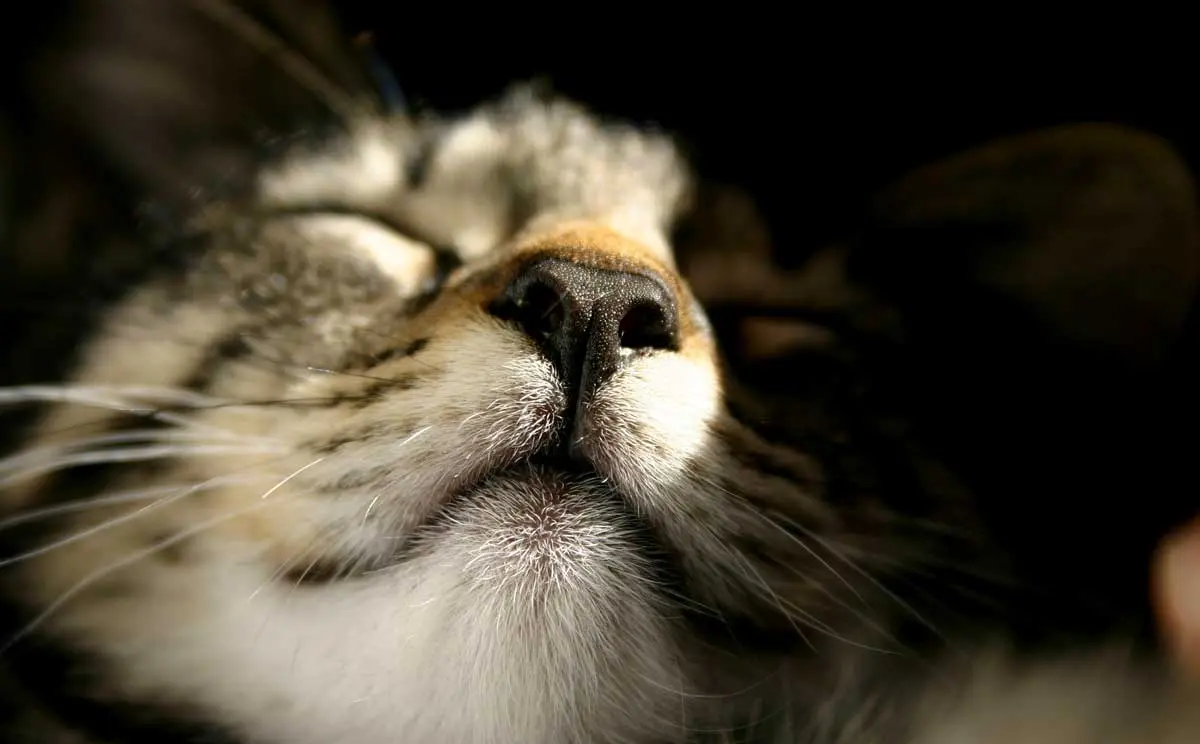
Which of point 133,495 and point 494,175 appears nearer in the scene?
point 133,495

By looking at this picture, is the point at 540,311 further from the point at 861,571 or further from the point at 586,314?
the point at 861,571

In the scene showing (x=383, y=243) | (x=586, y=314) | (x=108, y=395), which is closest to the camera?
(x=586, y=314)

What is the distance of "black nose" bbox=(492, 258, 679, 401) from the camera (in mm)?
586

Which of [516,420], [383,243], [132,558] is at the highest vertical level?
[383,243]

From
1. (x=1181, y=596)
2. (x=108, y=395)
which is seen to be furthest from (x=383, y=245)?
(x=1181, y=596)

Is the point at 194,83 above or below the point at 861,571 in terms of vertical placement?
above

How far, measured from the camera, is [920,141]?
0.92 meters

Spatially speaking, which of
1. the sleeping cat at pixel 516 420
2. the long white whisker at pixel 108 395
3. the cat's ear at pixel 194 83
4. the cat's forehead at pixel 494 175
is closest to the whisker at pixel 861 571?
the sleeping cat at pixel 516 420

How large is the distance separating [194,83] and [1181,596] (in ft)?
2.80

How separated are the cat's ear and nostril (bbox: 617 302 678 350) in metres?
0.43

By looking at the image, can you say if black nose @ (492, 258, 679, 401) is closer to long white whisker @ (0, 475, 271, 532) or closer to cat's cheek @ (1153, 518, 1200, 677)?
long white whisker @ (0, 475, 271, 532)

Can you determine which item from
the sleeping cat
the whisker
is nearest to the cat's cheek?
the sleeping cat

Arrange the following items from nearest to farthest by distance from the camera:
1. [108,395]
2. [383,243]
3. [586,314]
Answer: [586,314], [108,395], [383,243]

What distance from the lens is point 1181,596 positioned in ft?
2.19
